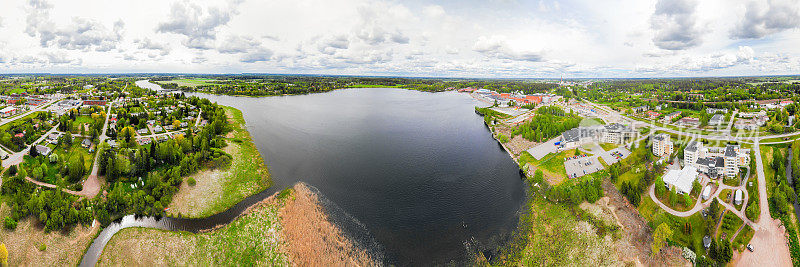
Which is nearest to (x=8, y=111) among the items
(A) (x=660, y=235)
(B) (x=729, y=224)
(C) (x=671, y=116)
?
(A) (x=660, y=235)

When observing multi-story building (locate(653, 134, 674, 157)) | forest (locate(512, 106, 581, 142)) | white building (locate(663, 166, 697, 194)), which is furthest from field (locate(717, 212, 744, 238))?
forest (locate(512, 106, 581, 142))

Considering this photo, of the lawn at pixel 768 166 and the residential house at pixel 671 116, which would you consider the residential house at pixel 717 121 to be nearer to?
the residential house at pixel 671 116

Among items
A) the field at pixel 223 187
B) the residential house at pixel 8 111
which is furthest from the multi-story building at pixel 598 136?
the residential house at pixel 8 111

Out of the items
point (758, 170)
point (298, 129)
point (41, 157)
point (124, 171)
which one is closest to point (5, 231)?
point (124, 171)

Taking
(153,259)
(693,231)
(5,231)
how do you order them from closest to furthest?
(153,259) → (5,231) → (693,231)

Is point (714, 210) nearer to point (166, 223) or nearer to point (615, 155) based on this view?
point (615, 155)

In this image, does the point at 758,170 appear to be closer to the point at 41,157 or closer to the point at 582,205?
the point at 582,205

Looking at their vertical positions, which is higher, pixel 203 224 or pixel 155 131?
pixel 155 131

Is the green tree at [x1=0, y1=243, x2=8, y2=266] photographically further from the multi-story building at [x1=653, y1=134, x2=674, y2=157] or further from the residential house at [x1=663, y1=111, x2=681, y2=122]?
the residential house at [x1=663, y1=111, x2=681, y2=122]
